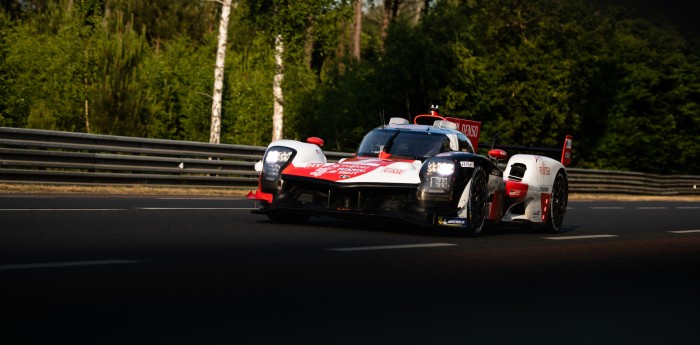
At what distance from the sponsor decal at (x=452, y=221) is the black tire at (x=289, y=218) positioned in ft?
6.23

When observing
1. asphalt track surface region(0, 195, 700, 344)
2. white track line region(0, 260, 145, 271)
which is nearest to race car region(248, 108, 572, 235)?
asphalt track surface region(0, 195, 700, 344)

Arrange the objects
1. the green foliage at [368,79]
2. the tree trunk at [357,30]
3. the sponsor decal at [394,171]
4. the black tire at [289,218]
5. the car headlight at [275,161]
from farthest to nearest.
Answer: the tree trunk at [357,30] < the green foliage at [368,79] < the black tire at [289,218] < the car headlight at [275,161] < the sponsor decal at [394,171]

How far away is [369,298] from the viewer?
20.9 feet

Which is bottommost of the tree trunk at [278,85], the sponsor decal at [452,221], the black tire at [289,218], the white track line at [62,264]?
the black tire at [289,218]

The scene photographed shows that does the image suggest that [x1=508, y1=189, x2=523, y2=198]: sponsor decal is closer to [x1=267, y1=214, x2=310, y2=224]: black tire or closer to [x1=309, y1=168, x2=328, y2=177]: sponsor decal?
[x1=267, y1=214, x2=310, y2=224]: black tire

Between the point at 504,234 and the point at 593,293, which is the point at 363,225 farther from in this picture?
the point at 593,293

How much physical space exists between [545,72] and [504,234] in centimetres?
3850

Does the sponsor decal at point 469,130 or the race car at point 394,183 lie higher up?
the sponsor decal at point 469,130

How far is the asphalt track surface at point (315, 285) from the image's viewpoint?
509cm

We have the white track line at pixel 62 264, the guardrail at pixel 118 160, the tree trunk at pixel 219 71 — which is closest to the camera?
the white track line at pixel 62 264

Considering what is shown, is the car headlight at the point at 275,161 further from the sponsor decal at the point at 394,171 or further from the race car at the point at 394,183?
the sponsor decal at the point at 394,171

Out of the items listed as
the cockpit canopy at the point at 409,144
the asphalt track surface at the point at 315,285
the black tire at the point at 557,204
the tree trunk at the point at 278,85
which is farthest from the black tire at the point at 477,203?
the tree trunk at the point at 278,85

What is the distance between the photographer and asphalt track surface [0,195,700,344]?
509 cm

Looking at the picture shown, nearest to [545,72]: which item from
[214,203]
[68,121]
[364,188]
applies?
[68,121]
